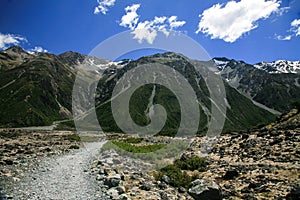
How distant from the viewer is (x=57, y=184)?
58.1 ft

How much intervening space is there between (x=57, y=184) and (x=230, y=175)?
41.8 feet

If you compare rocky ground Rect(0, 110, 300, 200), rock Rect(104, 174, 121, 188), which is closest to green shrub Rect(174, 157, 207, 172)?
rocky ground Rect(0, 110, 300, 200)

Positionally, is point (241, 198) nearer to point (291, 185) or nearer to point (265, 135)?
point (291, 185)

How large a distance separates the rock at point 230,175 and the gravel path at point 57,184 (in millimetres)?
9779

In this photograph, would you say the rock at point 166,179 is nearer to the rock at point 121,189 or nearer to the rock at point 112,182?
the rock at point 112,182

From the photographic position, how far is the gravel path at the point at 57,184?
1532 centimetres

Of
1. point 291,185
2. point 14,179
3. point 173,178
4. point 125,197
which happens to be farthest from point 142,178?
point 291,185

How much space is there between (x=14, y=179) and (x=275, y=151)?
2146 cm

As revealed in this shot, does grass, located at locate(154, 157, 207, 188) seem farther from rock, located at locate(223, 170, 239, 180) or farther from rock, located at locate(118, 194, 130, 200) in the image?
rock, located at locate(118, 194, 130, 200)

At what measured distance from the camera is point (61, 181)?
18562mm

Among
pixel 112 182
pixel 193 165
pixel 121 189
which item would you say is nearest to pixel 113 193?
pixel 121 189

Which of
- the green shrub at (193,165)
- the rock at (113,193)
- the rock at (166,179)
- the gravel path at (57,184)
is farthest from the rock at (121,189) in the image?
the green shrub at (193,165)

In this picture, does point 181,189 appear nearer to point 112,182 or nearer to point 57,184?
point 112,182

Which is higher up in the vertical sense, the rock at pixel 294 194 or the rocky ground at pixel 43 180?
the rock at pixel 294 194
